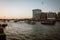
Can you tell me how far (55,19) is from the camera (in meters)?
29.7

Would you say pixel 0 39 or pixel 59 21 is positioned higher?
pixel 0 39

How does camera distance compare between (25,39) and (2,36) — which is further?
(25,39)

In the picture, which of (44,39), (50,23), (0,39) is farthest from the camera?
(50,23)

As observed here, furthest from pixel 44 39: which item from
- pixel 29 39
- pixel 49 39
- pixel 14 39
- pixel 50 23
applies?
pixel 50 23

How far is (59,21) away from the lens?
99.7 ft

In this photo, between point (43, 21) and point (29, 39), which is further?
point (43, 21)

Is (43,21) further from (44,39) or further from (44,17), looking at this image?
(44,39)

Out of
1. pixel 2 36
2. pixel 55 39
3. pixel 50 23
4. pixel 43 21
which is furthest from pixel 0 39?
pixel 43 21

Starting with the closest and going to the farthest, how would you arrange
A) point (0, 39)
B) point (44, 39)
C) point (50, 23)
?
1. point (0, 39)
2. point (44, 39)
3. point (50, 23)

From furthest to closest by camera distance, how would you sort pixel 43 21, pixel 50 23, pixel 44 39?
1. pixel 43 21
2. pixel 50 23
3. pixel 44 39

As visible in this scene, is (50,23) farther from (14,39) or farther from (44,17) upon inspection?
(14,39)

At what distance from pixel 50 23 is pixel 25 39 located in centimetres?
1835

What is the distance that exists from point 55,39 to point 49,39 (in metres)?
0.37

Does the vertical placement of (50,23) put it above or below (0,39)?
below
